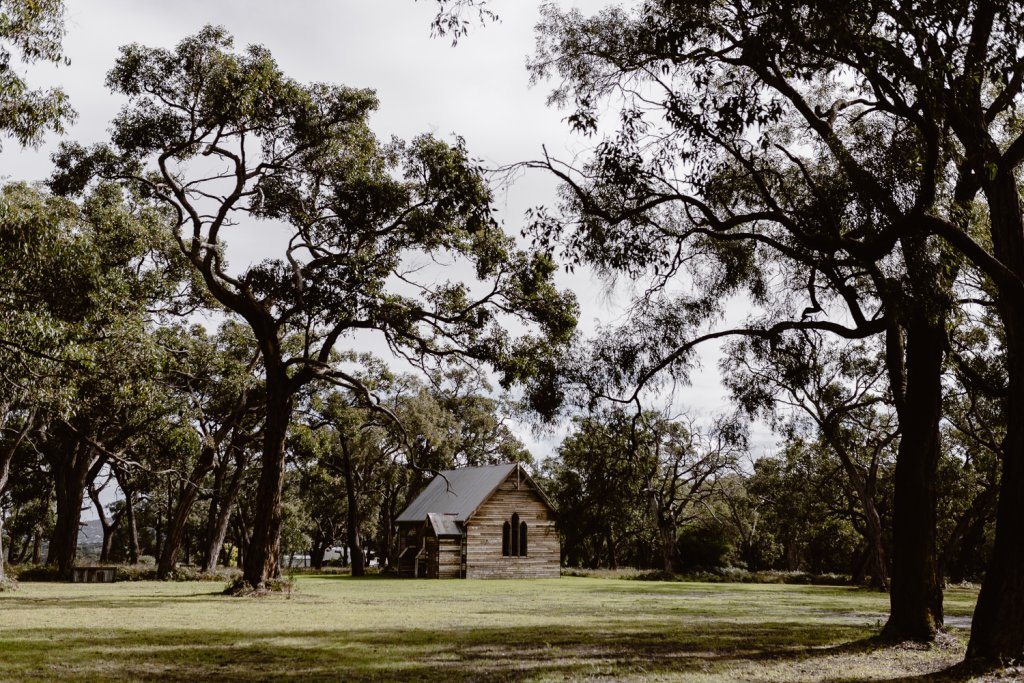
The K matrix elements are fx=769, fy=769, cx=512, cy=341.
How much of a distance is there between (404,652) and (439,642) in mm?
1349

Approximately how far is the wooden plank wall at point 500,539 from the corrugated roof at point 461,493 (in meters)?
0.49

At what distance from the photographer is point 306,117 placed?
21.6 meters

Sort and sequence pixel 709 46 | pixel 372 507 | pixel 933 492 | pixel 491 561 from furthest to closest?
1. pixel 372 507
2. pixel 491 561
3. pixel 933 492
4. pixel 709 46

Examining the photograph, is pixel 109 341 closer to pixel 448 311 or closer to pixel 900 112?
pixel 448 311

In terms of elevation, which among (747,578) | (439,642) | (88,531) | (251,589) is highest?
(439,642)

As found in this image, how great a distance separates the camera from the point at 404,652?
11.5 m

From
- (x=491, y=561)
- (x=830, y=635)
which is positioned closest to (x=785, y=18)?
(x=830, y=635)

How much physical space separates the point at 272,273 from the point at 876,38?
17.9 metres

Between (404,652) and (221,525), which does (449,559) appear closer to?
(221,525)

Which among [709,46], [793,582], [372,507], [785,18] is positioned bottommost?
[793,582]

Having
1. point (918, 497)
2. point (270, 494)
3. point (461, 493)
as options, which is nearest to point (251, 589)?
point (270, 494)

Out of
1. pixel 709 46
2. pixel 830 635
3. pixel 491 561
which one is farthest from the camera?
pixel 491 561

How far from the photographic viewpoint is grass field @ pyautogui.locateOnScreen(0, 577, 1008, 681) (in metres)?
9.72

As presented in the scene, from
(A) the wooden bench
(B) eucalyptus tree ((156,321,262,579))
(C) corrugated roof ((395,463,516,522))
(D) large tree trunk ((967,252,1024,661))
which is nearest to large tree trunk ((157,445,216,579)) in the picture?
(B) eucalyptus tree ((156,321,262,579))
